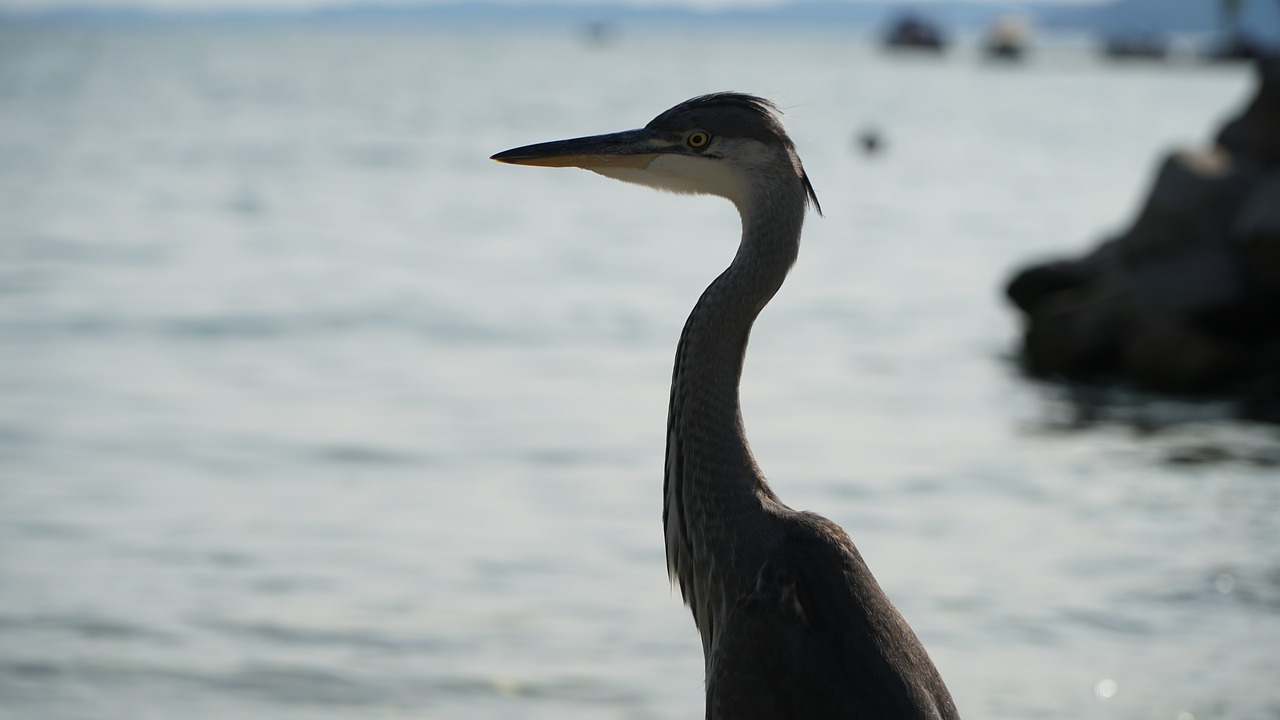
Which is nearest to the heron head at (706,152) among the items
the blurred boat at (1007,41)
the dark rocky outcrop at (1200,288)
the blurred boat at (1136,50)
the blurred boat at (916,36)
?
the dark rocky outcrop at (1200,288)

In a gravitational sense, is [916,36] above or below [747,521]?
above

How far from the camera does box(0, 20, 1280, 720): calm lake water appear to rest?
24.4 ft

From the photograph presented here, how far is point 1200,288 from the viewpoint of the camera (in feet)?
43.1

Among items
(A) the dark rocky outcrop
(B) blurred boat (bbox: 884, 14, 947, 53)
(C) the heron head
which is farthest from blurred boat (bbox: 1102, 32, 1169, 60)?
(C) the heron head

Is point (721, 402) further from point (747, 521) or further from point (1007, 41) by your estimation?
point (1007, 41)

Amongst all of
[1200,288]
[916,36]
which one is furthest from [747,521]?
[916,36]

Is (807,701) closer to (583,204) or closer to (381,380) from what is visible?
(381,380)

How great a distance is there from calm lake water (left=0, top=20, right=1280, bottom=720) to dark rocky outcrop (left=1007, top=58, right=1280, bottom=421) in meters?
0.84

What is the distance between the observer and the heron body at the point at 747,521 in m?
3.52

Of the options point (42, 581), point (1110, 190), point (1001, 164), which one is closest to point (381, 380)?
point (42, 581)

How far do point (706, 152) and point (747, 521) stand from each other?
93cm

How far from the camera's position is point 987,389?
14141mm

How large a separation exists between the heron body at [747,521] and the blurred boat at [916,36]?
133 m

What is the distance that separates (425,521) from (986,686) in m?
3.78
